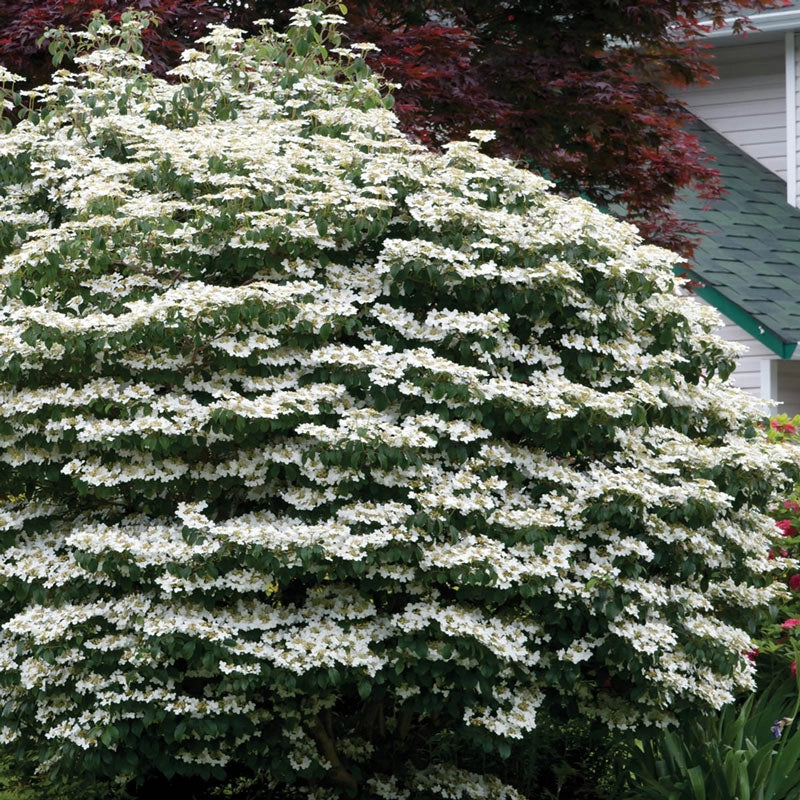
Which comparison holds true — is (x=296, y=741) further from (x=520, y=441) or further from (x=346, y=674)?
(x=520, y=441)

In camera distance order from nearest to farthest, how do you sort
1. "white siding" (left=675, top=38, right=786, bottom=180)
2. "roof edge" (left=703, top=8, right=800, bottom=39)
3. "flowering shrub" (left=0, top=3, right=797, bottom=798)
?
1. "flowering shrub" (left=0, top=3, right=797, bottom=798)
2. "roof edge" (left=703, top=8, right=800, bottom=39)
3. "white siding" (left=675, top=38, right=786, bottom=180)

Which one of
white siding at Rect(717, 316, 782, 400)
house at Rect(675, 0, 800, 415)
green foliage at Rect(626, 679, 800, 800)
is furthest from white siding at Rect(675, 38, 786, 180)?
green foliage at Rect(626, 679, 800, 800)

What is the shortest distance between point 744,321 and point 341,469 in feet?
21.5

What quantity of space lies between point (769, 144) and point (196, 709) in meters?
10.1

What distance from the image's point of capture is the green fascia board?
33.2ft

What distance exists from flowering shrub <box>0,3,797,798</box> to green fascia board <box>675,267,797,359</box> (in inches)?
190

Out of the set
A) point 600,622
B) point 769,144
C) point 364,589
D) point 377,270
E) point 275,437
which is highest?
point 377,270

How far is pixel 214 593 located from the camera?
15.2ft

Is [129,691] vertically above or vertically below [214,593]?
below

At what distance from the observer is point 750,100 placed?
1277cm

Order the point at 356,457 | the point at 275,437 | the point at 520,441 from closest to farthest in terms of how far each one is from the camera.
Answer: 1. the point at 356,457
2. the point at 275,437
3. the point at 520,441

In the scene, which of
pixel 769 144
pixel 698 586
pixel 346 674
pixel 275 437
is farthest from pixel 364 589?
pixel 769 144

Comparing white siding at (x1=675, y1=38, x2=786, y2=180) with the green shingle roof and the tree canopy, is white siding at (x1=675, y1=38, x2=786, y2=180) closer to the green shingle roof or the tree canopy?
the green shingle roof

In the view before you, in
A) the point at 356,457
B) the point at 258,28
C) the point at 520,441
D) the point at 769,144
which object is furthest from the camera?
the point at 769,144
